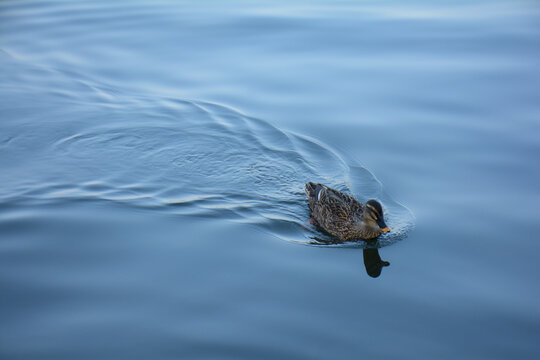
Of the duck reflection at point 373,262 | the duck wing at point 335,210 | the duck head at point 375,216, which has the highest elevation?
→ the duck wing at point 335,210

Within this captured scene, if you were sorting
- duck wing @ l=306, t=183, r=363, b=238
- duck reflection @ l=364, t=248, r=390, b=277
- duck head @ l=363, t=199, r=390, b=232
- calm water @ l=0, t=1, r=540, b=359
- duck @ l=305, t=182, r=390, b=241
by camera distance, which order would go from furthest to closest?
duck wing @ l=306, t=183, r=363, b=238 → duck @ l=305, t=182, r=390, b=241 → duck head @ l=363, t=199, r=390, b=232 → duck reflection @ l=364, t=248, r=390, b=277 → calm water @ l=0, t=1, r=540, b=359

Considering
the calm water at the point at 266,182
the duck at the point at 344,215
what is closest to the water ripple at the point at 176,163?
the calm water at the point at 266,182

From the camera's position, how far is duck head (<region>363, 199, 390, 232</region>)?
355 inches

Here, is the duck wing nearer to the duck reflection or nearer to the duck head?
the duck head

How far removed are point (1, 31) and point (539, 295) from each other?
1619 centimetres

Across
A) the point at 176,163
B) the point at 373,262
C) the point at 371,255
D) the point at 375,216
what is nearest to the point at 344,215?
the point at 375,216

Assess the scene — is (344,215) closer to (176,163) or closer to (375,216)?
(375,216)

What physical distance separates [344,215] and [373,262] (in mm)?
1241

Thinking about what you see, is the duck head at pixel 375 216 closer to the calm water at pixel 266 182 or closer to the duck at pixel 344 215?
the duck at pixel 344 215

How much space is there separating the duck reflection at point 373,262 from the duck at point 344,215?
12.9 inches

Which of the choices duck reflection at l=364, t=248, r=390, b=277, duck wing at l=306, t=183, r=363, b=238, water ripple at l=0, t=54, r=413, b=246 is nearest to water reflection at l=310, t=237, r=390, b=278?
duck reflection at l=364, t=248, r=390, b=277

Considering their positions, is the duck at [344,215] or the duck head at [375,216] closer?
the duck head at [375,216]

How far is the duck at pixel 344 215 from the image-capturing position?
9.17 metres

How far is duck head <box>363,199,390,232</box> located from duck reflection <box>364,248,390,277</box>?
335 mm
